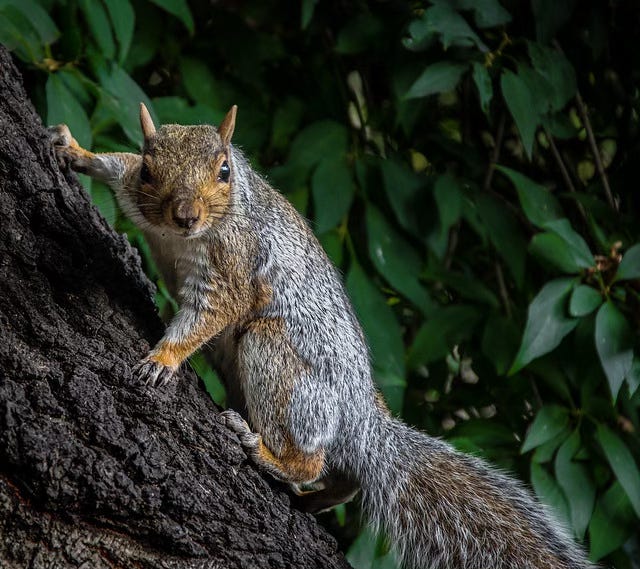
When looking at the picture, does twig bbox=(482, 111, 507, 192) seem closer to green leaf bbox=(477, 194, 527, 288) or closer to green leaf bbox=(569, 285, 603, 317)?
green leaf bbox=(477, 194, 527, 288)

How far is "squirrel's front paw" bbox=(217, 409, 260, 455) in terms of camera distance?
1778 millimetres

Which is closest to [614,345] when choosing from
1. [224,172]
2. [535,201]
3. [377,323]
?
[535,201]

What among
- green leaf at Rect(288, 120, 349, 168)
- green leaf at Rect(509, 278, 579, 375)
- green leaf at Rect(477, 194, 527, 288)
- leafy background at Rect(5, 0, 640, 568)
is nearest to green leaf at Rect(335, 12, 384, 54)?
leafy background at Rect(5, 0, 640, 568)

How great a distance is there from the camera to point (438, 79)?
8.39 feet

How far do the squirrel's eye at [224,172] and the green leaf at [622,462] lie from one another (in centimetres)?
137

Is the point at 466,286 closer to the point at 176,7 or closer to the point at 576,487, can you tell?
the point at 576,487

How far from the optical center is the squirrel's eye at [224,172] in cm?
182

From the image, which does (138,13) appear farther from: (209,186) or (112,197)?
(209,186)

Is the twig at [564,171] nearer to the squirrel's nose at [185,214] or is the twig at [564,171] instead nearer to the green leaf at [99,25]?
the green leaf at [99,25]

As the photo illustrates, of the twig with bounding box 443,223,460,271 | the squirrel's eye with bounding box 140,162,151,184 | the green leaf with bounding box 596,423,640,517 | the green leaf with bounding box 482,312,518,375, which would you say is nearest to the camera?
the squirrel's eye with bounding box 140,162,151,184

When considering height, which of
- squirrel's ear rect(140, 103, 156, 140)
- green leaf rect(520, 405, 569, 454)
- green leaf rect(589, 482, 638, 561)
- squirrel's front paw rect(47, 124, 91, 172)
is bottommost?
green leaf rect(589, 482, 638, 561)

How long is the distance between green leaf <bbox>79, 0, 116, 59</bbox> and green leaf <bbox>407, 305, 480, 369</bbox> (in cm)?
118

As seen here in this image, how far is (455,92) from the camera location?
10.7ft

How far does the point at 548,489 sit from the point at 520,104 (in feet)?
3.44
